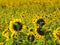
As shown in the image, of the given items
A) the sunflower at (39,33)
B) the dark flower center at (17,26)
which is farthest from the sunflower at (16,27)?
the sunflower at (39,33)

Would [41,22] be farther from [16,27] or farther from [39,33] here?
[16,27]

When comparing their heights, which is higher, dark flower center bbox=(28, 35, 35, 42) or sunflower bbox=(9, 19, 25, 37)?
sunflower bbox=(9, 19, 25, 37)

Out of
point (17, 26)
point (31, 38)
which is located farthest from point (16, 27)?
point (31, 38)

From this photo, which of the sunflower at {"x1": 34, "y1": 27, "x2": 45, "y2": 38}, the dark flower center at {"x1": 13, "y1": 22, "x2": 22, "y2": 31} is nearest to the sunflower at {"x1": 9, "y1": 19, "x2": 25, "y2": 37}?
the dark flower center at {"x1": 13, "y1": 22, "x2": 22, "y2": 31}

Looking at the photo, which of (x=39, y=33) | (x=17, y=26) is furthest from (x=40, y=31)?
(x=17, y=26)

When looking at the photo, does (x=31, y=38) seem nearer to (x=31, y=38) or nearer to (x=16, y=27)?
(x=31, y=38)

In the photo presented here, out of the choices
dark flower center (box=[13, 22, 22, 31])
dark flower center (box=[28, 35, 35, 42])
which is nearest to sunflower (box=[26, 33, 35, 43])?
dark flower center (box=[28, 35, 35, 42])

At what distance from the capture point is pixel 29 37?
2.98 m

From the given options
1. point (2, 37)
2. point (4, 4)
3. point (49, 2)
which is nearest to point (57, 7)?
point (49, 2)

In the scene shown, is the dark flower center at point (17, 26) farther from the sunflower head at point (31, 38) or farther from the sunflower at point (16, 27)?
the sunflower head at point (31, 38)

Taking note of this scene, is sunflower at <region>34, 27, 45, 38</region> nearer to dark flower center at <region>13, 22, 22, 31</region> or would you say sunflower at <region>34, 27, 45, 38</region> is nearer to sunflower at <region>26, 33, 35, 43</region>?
sunflower at <region>26, 33, 35, 43</region>

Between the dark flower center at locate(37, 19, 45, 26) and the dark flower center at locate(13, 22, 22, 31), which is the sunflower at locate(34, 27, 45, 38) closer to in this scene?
the dark flower center at locate(37, 19, 45, 26)

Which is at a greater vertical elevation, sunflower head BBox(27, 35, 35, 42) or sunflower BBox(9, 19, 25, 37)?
sunflower BBox(9, 19, 25, 37)

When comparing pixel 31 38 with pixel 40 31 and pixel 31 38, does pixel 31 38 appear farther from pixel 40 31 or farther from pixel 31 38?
pixel 40 31
